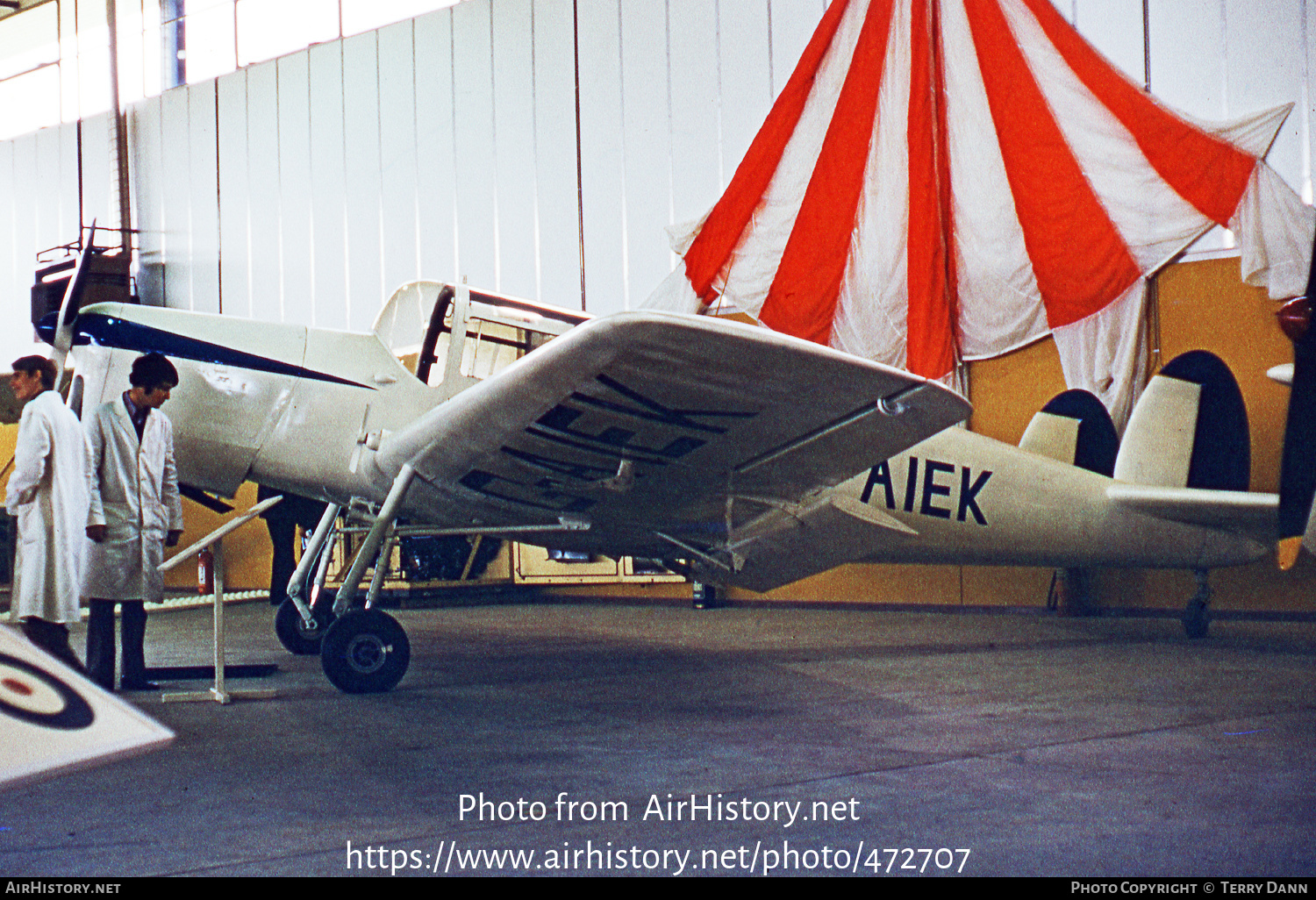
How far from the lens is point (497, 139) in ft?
41.2

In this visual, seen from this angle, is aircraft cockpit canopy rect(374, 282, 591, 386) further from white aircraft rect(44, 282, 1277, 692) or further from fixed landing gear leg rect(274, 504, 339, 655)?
fixed landing gear leg rect(274, 504, 339, 655)

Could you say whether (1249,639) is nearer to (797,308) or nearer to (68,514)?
(797,308)

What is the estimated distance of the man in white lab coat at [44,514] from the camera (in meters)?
4.30

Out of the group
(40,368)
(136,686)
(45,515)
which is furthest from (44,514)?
(136,686)

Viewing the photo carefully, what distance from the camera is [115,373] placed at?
16.7 feet

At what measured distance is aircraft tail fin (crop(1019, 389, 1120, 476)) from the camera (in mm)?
6777

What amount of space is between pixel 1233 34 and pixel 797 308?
3.76 metres

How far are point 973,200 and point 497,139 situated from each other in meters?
5.96

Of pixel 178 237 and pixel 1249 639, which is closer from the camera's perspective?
pixel 1249 639

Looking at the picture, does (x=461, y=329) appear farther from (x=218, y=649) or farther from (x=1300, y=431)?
(x=1300, y=431)

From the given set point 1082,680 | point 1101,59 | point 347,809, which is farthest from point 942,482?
point 1101,59

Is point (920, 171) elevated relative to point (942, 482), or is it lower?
elevated

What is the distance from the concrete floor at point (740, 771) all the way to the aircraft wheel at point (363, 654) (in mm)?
130

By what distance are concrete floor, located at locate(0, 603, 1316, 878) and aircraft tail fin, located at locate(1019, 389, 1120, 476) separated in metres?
1.35
